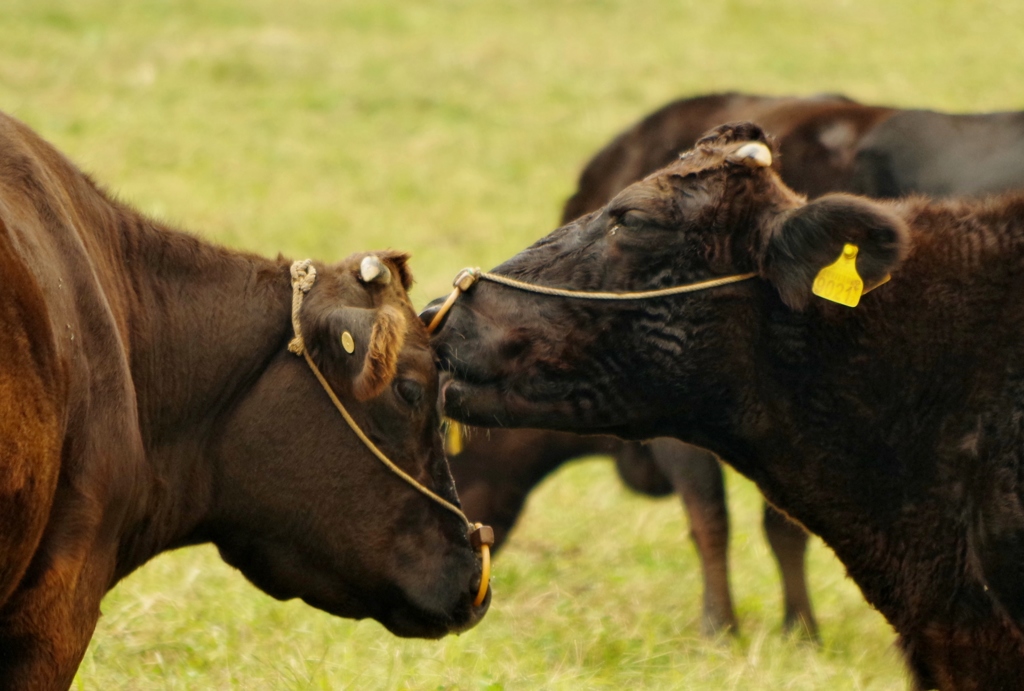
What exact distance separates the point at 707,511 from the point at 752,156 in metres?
2.85

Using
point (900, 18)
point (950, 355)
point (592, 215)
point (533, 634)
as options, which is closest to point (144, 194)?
point (533, 634)

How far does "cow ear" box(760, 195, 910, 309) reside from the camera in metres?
3.47

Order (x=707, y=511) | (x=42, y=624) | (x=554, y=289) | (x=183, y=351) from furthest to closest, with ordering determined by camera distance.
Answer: (x=707, y=511) < (x=554, y=289) < (x=183, y=351) < (x=42, y=624)

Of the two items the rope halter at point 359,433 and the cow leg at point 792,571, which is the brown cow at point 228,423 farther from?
the cow leg at point 792,571

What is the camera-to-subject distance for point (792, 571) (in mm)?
6160

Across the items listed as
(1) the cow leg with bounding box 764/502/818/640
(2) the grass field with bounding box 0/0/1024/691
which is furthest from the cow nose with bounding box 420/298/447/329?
(1) the cow leg with bounding box 764/502/818/640

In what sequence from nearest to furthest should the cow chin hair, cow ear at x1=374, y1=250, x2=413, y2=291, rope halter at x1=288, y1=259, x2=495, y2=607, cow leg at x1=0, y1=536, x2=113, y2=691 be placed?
cow leg at x1=0, y1=536, x2=113, y2=691 → the cow chin hair → rope halter at x1=288, y1=259, x2=495, y2=607 → cow ear at x1=374, y1=250, x2=413, y2=291

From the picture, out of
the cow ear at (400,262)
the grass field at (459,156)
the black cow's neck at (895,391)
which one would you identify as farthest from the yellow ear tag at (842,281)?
the grass field at (459,156)

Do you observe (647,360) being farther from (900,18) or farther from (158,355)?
(900,18)

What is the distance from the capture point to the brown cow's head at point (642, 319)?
12.3ft

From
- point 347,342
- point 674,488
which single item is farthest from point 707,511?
point 347,342

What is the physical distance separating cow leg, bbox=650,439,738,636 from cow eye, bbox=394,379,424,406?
2.65 metres

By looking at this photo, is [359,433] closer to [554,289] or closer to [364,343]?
[364,343]

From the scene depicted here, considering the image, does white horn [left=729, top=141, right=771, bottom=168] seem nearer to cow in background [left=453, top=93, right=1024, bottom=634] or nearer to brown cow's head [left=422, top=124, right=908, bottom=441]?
brown cow's head [left=422, top=124, right=908, bottom=441]
